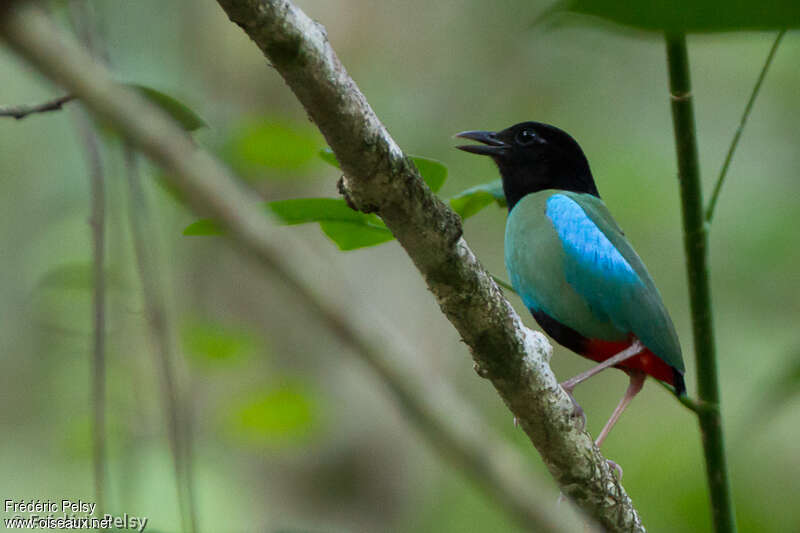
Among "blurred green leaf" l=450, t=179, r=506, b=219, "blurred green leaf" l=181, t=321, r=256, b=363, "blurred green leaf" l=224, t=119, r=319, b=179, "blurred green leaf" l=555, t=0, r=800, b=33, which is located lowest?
"blurred green leaf" l=555, t=0, r=800, b=33

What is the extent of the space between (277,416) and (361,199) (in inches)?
120

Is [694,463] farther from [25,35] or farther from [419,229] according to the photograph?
[25,35]

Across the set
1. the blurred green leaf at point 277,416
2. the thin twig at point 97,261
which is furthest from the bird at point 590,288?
the blurred green leaf at point 277,416

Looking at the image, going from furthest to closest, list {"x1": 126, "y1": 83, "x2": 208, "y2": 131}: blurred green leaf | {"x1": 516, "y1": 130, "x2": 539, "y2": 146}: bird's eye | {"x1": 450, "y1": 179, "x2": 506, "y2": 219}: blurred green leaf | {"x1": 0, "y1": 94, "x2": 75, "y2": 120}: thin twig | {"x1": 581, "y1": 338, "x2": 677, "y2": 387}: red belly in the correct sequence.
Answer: {"x1": 516, "y1": 130, "x2": 539, "y2": 146}: bird's eye, {"x1": 581, "y1": 338, "x2": 677, "y2": 387}: red belly, {"x1": 450, "y1": 179, "x2": 506, "y2": 219}: blurred green leaf, {"x1": 126, "y1": 83, "x2": 208, "y2": 131}: blurred green leaf, {"x1": 0, "y1": 94, "x2": 75, "y2": 120}: thin twig

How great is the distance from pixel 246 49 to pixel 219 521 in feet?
12.6

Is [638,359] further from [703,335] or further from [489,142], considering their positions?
[489,142]

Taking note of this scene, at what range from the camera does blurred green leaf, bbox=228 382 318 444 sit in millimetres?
4645

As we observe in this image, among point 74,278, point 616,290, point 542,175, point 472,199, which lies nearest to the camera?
point 472,199

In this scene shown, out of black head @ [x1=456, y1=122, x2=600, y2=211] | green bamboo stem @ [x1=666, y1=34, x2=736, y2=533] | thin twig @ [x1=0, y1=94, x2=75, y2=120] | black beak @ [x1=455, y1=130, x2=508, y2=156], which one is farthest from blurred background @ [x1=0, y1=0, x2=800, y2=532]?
thin twig @ [x1=0, y1=94, x2=75, y2=120]

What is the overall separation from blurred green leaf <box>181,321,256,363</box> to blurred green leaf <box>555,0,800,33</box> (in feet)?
12.4

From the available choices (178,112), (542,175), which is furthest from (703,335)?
(542,175)

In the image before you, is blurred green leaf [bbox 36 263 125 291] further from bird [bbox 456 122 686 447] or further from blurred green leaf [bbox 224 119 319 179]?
bird [bbox 456 122 686 447]

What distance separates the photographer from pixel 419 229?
1.86 meters

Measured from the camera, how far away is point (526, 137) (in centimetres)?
393
